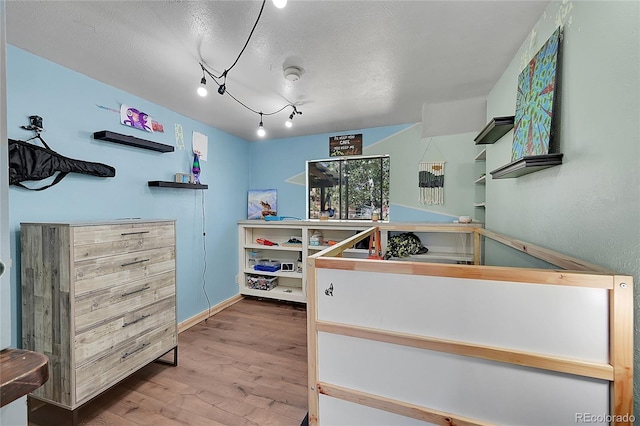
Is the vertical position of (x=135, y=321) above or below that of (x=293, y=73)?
below

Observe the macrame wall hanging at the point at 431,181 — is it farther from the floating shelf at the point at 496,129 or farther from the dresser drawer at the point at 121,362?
the dresser drawer at the point at 121,362

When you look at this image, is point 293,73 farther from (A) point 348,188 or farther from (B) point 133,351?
(B) point 133,351

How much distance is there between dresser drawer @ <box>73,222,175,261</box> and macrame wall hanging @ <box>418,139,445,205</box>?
9.26 feet

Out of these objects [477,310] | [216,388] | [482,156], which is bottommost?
[216,388]

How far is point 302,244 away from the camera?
11.9 feet

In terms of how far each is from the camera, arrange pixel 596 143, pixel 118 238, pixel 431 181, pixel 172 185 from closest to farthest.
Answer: pixel 596 143
pixel 118 238
pixel 172 185
pixel 431 181

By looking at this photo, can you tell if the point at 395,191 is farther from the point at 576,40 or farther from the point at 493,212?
the point at 576,40

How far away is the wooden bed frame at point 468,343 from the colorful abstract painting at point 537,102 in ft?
2.09

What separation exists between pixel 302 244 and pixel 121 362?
2.22 meters

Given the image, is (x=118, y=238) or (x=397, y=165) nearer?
(x=118, y=238)

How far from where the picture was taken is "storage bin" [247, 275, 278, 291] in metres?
3.87

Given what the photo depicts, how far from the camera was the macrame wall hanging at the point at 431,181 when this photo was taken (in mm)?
3193

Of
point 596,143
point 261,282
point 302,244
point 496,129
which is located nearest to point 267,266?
point 261,282

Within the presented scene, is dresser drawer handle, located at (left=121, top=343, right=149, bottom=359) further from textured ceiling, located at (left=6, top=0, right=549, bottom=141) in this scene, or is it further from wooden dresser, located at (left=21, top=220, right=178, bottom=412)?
textured ceiling, located at (left=6, top=0, right=549, bottom=141)
